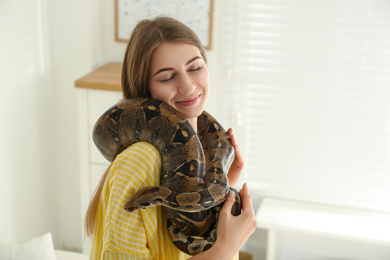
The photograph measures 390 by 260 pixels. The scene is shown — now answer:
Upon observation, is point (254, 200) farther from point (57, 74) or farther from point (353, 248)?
point (57, 74)

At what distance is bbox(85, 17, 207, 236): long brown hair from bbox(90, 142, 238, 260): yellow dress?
0.75 ft

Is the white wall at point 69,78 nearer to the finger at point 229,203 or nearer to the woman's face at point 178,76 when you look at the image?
the woman's face at point 178,76

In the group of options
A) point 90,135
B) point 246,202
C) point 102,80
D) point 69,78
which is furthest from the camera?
point 69,78

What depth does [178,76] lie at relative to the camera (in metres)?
1.40

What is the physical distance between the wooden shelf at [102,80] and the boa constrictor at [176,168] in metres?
1.55

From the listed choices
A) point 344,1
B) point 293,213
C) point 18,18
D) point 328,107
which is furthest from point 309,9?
point 18,18

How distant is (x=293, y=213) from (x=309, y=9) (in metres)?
1.36

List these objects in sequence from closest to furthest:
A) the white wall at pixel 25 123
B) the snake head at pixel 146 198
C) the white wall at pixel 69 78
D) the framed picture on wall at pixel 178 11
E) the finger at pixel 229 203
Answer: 1. the snake head at pixel 146 198
2. the finger at pixel 229 203
3. the white wall at pixel 25 123
4. the framed picture on wall at pixel 178 11
5. the white wall at pixel 69 78

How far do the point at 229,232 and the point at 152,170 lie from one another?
261 millimetres

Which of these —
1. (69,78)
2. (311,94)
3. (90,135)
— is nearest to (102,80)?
(90,135)

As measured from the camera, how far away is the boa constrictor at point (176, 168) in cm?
121

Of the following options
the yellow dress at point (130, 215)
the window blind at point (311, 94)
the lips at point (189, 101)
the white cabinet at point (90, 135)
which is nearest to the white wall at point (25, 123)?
the white cabinet at point (90, 135)

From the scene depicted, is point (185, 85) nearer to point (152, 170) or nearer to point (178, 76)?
point (178, 76)

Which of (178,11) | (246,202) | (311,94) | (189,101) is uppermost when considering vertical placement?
(178,11)
